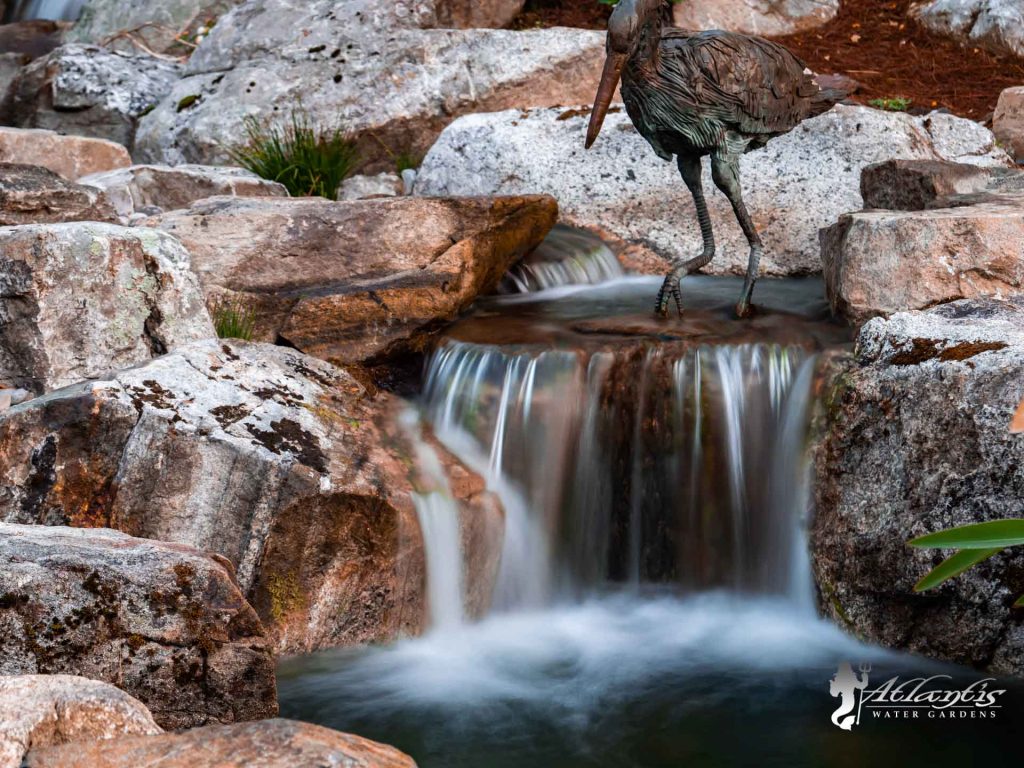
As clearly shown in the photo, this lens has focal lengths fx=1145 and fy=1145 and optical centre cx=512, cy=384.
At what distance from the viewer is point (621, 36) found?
Answer: 4.22 meters

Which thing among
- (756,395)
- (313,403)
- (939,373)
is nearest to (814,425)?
(756,395)

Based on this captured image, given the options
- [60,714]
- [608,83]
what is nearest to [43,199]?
[608,83]

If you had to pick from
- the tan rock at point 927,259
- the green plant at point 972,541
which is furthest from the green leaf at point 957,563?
the tan rock at point 927,259

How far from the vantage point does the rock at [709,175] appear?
6.61 metres

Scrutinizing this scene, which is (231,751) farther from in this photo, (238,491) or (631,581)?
(631,581)

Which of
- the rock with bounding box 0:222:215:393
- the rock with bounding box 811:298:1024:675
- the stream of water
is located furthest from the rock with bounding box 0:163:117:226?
the rock with bounding box 811:298:1024:675

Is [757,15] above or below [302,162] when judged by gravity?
above

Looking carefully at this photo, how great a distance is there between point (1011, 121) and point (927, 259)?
12.1 feet

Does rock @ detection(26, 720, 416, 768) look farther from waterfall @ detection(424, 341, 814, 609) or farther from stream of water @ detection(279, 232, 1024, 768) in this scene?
waterfall @ detection(424, 341, 814, 609)

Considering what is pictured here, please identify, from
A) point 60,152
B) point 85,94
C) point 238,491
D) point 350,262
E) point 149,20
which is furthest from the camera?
point 149,20

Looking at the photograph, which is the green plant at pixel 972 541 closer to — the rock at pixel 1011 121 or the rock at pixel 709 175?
the rock at pixel 709 175

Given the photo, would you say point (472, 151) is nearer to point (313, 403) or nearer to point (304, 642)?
A: point (313, 403)

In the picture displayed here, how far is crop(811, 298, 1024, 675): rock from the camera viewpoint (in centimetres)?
351

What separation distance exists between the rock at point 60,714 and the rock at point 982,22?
9.63 metres
